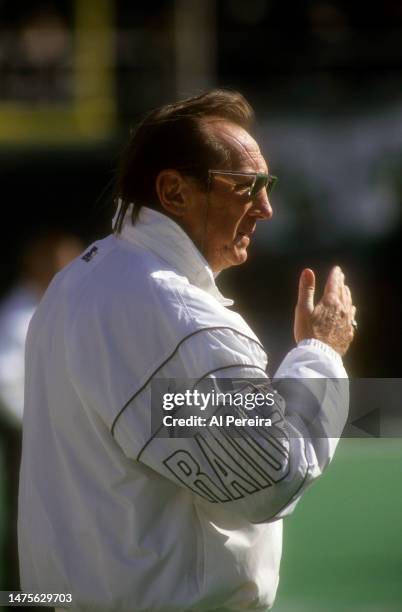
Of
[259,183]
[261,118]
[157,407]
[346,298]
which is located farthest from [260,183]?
[261,118]

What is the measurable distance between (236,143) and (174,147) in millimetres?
114

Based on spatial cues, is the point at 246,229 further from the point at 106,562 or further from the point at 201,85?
the point at 201,85

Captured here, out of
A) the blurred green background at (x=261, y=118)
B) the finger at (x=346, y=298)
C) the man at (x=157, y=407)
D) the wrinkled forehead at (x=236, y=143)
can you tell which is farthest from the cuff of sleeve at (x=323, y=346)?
the blurred green background at (x=261, y=118)

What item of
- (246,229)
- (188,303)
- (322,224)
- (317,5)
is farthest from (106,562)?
(317,5)

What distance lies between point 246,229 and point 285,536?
3.73m

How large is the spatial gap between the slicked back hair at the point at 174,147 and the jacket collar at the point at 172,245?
0.05 metres

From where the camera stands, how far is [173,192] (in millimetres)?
2205

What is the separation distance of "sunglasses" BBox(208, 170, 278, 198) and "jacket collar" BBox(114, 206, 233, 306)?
12 centimetres

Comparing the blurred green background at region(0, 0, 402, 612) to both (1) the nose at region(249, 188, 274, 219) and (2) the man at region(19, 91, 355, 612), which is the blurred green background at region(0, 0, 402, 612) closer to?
(1) the nose at region(249, 188, 274, 219)

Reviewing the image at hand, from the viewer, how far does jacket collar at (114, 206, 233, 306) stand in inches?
84.3

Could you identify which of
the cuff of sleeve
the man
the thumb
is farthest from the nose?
the cuff of sleeve

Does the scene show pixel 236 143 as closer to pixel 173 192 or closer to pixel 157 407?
pixel 173 192

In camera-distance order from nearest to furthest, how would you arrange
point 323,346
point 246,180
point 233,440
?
point 233,440 < point 323,346 < point 246,180

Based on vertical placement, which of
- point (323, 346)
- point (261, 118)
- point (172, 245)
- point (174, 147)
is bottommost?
point (261, 118)
